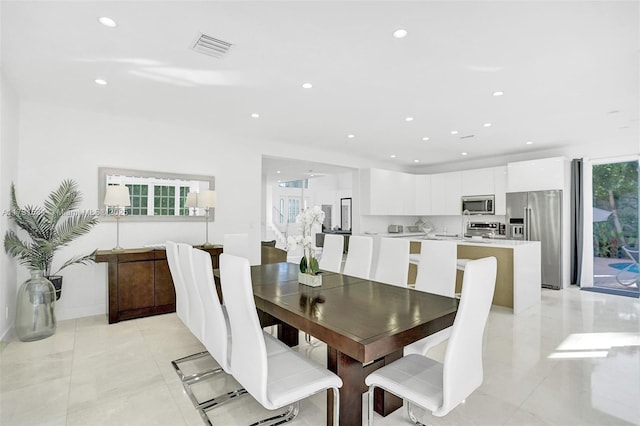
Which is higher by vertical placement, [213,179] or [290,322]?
[213,179]

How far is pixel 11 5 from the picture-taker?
2059 millimetres

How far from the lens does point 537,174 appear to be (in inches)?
239

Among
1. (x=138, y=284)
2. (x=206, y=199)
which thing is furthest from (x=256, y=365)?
(x=206, y=199)

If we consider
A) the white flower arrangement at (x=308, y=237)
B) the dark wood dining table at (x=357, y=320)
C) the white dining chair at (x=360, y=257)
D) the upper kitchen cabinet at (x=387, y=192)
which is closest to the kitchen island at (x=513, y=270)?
the white dining chair at (x=360, y=257)

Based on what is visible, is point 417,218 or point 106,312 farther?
point 417,218

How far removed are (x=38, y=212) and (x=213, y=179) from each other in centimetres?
217

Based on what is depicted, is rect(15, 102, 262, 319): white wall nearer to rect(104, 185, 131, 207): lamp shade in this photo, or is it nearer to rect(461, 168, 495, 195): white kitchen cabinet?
rect(104, 185, 131, 207): lamp shade

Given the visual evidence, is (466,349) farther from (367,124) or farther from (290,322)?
(367,124)

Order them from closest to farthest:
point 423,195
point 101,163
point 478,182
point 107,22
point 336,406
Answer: point 336,406, point 107,22, point 101,163, point 478,182, point 423,195

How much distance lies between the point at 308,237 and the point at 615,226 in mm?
6354

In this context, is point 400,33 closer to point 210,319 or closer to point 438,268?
point 438,268

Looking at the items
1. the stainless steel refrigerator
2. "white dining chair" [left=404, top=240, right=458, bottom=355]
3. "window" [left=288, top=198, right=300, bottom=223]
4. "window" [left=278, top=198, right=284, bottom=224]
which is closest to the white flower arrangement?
"white dining chair" [left=404, top=240, right=458, bottom=355]

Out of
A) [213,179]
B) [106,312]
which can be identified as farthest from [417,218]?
[106,312]

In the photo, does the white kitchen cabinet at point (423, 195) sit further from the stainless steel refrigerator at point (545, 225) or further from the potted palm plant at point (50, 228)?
the potted palm plant at point (50, 228)
